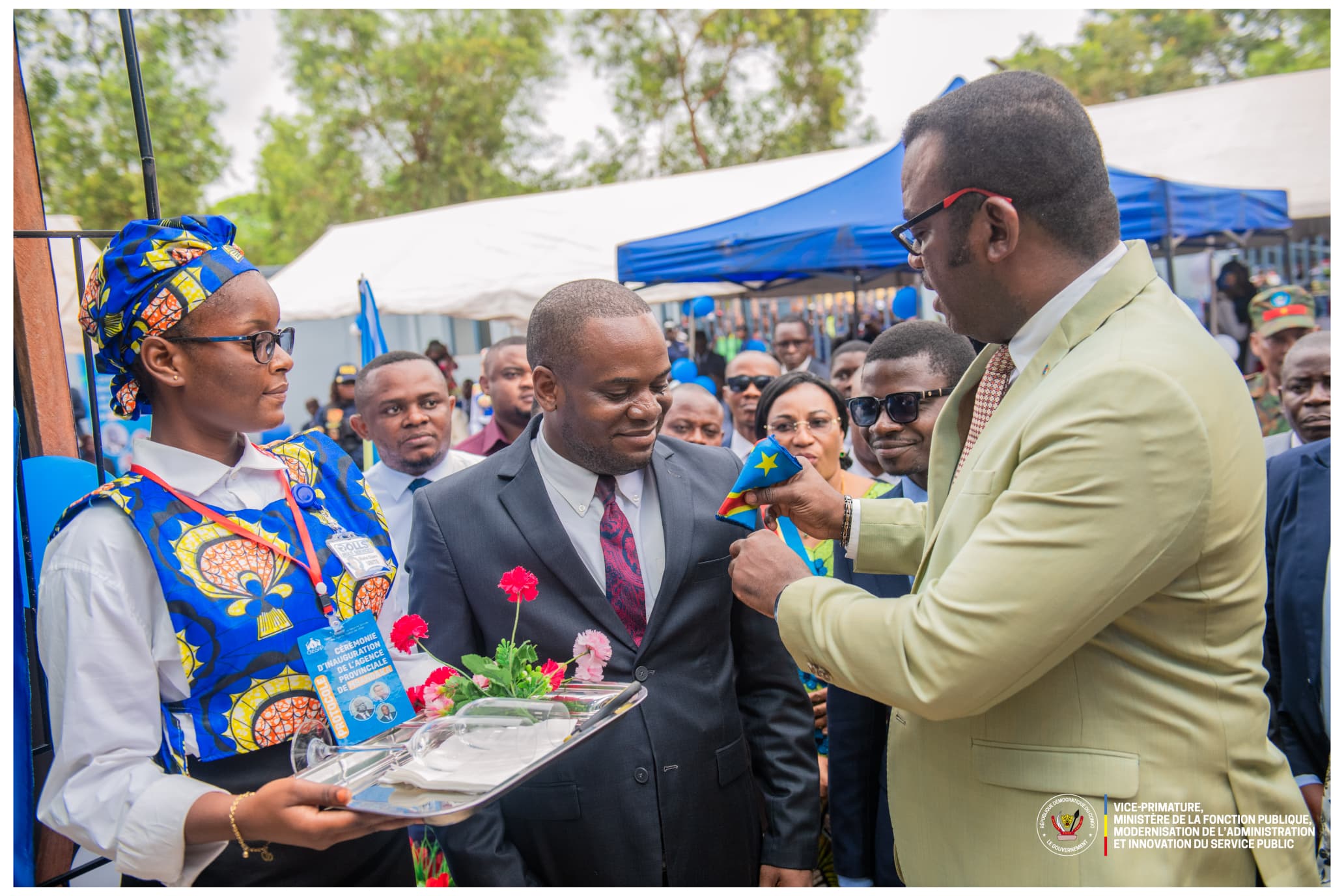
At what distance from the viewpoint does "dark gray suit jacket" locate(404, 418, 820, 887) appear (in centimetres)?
222

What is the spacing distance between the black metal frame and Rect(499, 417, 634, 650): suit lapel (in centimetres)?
101

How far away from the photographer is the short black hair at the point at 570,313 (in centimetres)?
239

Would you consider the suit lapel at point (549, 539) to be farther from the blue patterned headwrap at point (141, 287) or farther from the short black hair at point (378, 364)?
the short black hair at point (378, 364)

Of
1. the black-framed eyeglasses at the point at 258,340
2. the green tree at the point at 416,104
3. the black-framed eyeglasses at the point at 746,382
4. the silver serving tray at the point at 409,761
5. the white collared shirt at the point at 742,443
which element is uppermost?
the green tree at the point at 416,104

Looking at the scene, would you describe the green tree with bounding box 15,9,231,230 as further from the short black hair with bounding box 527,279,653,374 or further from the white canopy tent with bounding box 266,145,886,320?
the short black hair with bounding box 527,279,653,374

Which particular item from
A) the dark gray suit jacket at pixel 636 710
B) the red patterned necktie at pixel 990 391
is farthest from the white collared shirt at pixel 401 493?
the red patterned necktie at pixel 990 391

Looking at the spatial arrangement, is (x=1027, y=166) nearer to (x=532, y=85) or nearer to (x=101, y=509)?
(x=101, y=509)

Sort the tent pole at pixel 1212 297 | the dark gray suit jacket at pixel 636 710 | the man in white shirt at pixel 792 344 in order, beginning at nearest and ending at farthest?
the dark gray suit jacket at pixel 636 710 < the man in white shirt at pixel 792 344 < the tent pole at pixel 1212 297

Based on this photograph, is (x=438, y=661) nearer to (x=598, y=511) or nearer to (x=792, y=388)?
(x=598, y=511)

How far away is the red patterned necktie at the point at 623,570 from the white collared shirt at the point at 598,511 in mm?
13

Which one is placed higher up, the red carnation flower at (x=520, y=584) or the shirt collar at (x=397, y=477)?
the red carnation flower at (x=520, y=584)

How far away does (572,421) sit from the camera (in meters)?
2.40

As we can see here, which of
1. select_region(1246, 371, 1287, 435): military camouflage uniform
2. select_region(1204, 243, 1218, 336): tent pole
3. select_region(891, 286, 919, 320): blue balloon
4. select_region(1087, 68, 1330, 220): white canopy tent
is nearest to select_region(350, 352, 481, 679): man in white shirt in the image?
select_region(1246, 371, 1287, 435): military camouflage uniform

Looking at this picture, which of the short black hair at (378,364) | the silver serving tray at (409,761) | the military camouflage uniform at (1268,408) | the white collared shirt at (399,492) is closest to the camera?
the silver serving tray at (409,761)
